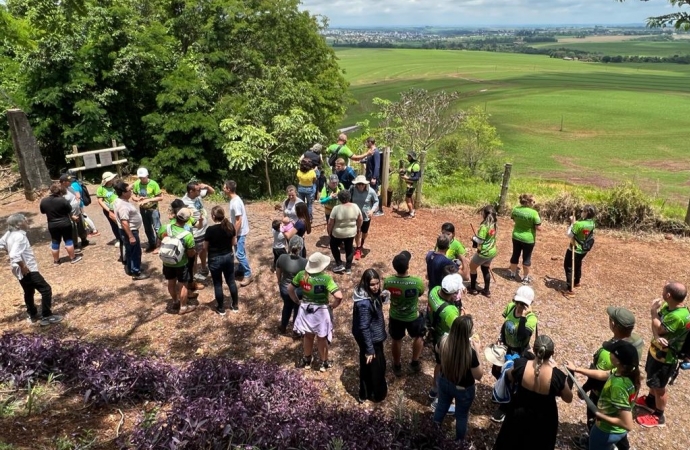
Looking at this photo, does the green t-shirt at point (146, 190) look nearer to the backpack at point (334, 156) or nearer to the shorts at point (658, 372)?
the backpack at point (334, 156)

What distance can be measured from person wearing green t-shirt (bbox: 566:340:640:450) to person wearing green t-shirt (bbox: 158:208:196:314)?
5.53m

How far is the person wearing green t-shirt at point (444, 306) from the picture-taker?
4.99 metres

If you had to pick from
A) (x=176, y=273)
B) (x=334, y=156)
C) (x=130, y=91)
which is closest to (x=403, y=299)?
(x=176, y=273)

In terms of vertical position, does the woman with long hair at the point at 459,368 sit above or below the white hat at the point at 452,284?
below

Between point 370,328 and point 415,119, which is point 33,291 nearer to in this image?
point 370,328

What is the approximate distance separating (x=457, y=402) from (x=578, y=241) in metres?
4.77

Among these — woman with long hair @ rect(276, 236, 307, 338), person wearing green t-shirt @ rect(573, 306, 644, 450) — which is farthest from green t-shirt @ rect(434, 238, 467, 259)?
person wearing green t-shirt @ rect(573, 306, 644, 450)

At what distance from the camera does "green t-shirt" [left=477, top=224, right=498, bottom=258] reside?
304 inches

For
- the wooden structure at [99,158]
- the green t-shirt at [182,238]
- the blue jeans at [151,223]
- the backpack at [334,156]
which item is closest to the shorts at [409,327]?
the green t-shirt at [182,238]

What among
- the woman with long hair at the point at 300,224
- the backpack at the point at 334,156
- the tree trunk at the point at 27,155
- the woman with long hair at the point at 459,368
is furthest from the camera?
the tree trunk at the point at 27,155

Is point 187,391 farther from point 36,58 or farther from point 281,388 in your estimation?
point 36,58

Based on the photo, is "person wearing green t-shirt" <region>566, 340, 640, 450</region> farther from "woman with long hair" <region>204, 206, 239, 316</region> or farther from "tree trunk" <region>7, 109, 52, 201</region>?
"tree trunk" <region>7, 109, 52, 201</region>

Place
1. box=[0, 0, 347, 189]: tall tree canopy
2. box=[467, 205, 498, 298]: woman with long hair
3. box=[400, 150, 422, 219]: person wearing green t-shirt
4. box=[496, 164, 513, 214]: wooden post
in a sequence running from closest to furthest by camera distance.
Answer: box=[467, 205, 498, 298]: woman with long hair, box=[400, 150, 422, 219]: person wearing green t-shirt, box=[496, 164, 513, 214]: wooden post, box=[0, 0, 347, 189]: tall tree canopy

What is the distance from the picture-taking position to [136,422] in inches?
200
